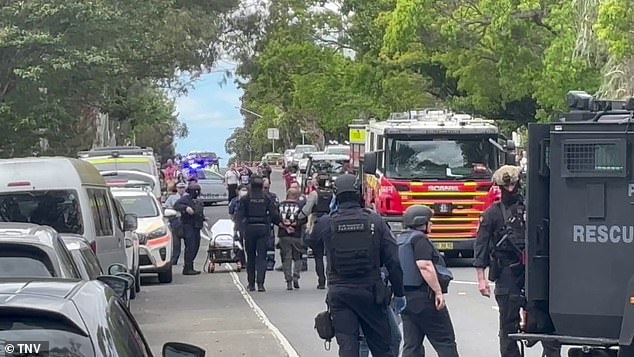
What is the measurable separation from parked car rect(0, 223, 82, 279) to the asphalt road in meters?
4.71

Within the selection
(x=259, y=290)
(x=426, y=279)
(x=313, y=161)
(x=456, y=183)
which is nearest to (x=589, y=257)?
(x=426, y=279)

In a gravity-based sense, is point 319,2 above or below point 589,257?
above

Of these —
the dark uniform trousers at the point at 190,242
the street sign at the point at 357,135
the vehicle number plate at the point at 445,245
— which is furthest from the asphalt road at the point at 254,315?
the street sign at the point at 357,135

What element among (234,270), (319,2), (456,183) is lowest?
(234,270)

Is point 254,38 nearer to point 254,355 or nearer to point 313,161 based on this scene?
point 313,161

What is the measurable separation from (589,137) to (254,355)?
5.34 metres

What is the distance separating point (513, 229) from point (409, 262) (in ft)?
2.93

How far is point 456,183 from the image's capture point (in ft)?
79.6

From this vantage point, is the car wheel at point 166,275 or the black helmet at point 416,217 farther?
the car wheel at point 166,275

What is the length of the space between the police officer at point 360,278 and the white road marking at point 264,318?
3.28 m

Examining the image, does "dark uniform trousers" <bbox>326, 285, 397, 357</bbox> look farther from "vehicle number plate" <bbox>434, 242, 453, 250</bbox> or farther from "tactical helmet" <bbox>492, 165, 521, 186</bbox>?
"vehicle number plate" <bbox>434, 242, 453, 250</bbox>

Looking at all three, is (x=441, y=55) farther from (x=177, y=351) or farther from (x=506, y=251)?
(x=177, y=351)

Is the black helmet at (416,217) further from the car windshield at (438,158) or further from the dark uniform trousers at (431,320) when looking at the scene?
the car windshield at (438,158)

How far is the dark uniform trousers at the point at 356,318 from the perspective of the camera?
32.1 feet
